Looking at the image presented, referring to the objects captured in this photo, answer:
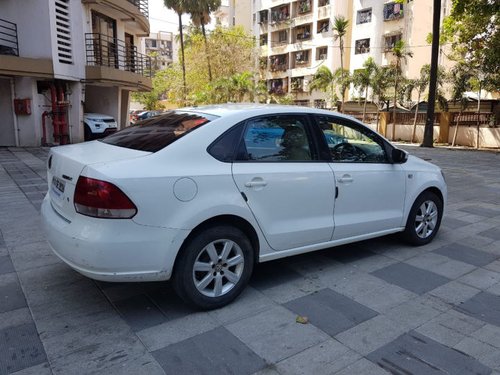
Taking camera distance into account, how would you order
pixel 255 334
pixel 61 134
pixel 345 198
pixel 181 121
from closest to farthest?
pixel 255 334, pixel 181 121, pixel 345 198, pixel 61 134

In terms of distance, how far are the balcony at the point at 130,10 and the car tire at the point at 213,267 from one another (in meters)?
16.2

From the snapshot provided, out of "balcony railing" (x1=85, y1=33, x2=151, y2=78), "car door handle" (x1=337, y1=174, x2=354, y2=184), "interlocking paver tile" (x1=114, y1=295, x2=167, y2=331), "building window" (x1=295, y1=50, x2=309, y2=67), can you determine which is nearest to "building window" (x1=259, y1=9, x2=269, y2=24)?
"building window" (x1=295, y1=50, x2=309, y2=67)

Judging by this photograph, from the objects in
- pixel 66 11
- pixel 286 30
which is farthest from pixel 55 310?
pixel 286 30

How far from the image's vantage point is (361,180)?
4211mm

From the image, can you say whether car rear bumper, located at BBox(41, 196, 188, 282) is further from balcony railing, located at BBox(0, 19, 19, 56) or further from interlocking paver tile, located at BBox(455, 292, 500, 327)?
balcony railing, located at BBox(0, 19, 19, 56)

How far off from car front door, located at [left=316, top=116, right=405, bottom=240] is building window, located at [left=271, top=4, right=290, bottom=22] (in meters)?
44.5

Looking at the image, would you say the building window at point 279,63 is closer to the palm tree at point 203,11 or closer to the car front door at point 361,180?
the palm tree at point 203,11

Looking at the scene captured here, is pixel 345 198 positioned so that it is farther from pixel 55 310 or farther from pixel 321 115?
pixel 55 310

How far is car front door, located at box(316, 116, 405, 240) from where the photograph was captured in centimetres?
409

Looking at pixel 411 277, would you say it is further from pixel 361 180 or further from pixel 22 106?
pixel 22 106

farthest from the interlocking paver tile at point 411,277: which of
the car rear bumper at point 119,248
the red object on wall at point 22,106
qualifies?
the red object on wall at point 22,106

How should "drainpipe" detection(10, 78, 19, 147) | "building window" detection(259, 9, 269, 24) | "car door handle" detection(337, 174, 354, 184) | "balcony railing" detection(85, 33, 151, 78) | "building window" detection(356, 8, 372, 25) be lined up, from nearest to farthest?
"car door handle" detection(337, 174, 354, 184) < "drainpipe" detection(10, 78, 19, 147) < "balcony railing" detection(85, 33, 151, 78) < "building window" detection(356, 8, 372, 25) < "building window" detection(259, 9, 269, 24)

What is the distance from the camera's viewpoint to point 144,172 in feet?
9.78

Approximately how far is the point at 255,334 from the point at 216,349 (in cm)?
33
